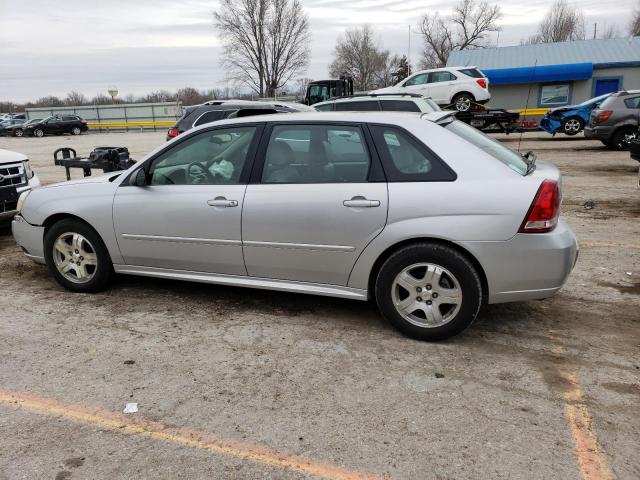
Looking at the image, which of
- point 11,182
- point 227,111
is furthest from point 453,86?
point 11,182

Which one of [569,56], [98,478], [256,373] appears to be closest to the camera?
[98,478]

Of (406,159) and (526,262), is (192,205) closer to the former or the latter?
(406,159)

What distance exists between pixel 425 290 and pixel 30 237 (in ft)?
12.2

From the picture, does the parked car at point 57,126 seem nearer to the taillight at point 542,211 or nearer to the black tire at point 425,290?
the black tire at point 425,290

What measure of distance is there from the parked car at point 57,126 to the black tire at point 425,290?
40299mm

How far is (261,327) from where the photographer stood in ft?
13.6

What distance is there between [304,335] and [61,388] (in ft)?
5.45

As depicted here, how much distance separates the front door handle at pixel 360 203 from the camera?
148 inches

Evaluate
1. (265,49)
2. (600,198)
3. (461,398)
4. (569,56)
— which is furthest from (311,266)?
(265,49)

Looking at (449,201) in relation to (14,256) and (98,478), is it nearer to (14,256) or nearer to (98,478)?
(98,478)

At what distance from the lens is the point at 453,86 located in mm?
19391

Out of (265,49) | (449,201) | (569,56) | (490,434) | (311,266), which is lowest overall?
(490,434)

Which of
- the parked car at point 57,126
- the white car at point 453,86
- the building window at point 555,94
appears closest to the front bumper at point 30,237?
the white car at point 453,86

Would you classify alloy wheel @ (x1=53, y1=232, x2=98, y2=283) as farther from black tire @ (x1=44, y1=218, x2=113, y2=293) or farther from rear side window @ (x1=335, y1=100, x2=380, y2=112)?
rear side window @ (x1=335, y1=100, x2=380, y2=112)
